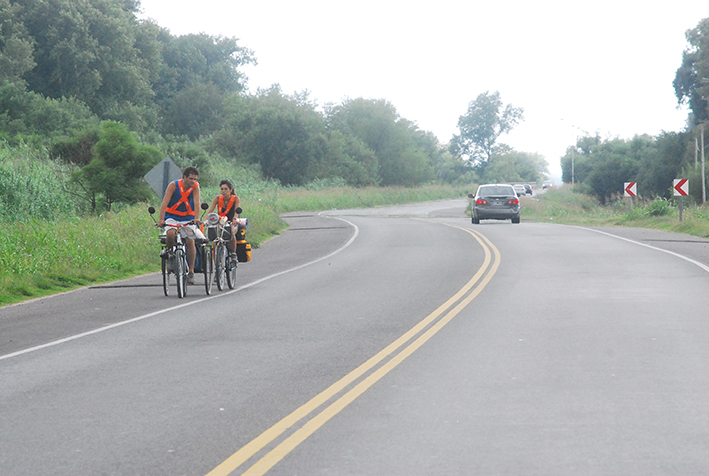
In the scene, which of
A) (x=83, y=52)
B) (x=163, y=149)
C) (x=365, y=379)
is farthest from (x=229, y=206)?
(x=83, y=52)

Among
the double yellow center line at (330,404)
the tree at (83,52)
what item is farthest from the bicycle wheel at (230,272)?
the tree at (83,52)

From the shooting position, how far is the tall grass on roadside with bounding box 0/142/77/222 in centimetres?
2330

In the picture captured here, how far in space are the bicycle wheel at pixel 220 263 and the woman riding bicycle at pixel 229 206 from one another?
24cm

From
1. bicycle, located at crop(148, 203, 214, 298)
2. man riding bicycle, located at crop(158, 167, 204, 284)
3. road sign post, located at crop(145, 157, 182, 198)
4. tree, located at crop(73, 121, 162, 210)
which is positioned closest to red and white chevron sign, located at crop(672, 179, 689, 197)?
tree, located at crop(73, 121, 162, 210)

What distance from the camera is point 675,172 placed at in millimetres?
63844

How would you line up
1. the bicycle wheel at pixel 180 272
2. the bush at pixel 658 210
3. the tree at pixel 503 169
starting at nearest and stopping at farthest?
→ the bicycle wheel at pixel 180 272
the bush at pixel 658 210
the tree at pixel 503 169

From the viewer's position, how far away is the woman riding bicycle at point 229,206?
14586 millimetres

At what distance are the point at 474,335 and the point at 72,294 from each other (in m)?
7.59

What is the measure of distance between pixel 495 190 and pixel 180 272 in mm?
23782

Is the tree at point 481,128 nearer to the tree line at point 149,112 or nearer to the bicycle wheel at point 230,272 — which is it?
the tree line at point 149,112

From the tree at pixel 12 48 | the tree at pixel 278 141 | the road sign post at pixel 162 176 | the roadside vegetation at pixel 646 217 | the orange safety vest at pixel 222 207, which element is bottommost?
the roadside vegetation at pixel 646 217

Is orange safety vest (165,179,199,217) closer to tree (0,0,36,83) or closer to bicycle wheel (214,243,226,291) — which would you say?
bicycle wheel (214,243,226,291)

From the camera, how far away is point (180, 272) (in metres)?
13.2

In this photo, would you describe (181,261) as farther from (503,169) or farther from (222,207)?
(503,169)
